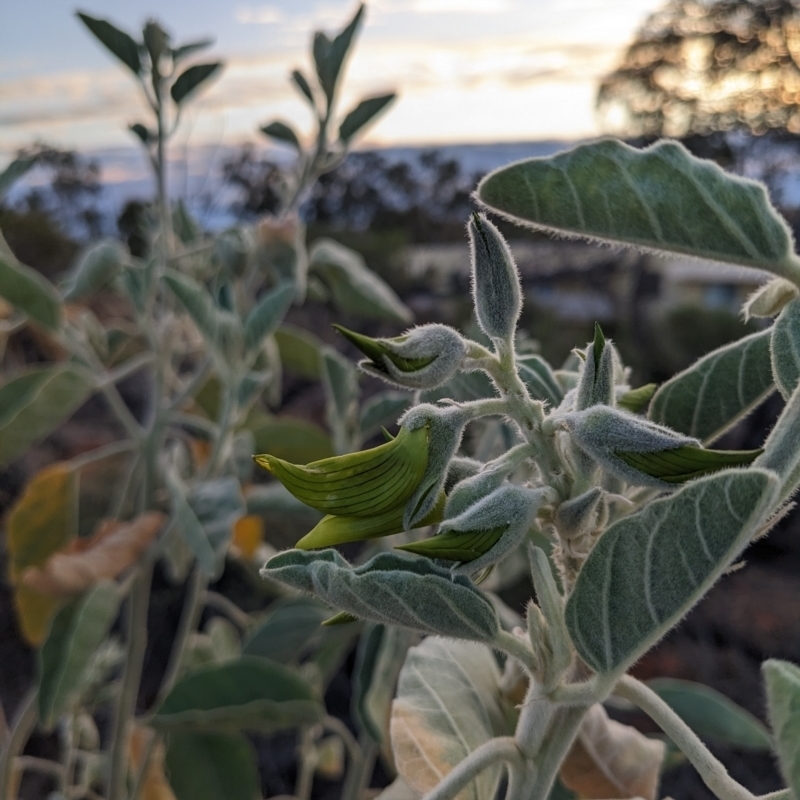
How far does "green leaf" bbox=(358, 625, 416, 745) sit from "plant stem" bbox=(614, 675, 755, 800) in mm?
330

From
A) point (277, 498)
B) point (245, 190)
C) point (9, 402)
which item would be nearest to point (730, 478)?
point (277, 498)

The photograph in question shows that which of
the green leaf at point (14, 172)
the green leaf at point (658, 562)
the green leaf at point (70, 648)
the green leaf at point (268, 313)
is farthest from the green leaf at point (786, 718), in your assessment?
the green leaf at point (14, 172)

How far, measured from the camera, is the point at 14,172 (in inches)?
31.7

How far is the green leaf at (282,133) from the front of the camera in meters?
0.94

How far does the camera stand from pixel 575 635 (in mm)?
314

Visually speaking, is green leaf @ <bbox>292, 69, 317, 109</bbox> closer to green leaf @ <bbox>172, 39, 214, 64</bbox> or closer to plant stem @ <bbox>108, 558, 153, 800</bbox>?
green leaf @ <bbox>172, 39, 214, 64</bbox>

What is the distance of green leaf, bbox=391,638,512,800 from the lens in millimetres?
412

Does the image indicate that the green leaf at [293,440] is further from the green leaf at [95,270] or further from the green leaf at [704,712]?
the green leaf at [704,712]

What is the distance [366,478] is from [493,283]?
0.29 ft

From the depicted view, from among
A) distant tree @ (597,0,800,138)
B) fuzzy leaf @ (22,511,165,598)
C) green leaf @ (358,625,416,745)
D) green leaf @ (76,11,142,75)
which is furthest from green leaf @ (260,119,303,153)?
distant tree @ (597,0,800,138)

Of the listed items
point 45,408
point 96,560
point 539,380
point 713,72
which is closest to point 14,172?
point 45,408

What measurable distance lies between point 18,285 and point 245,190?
342cm

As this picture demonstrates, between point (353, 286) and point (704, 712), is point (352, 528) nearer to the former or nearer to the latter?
point (704, 712)

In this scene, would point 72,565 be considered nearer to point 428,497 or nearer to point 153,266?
point 153,266
